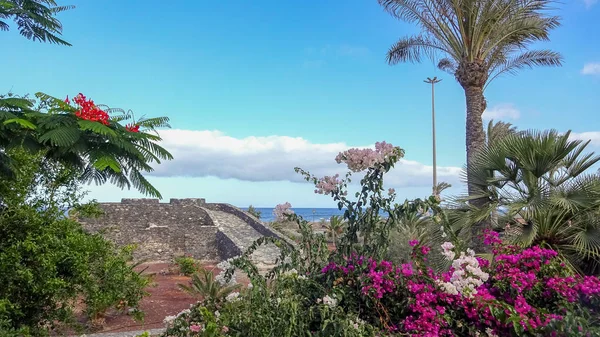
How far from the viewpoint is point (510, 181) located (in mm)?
6668

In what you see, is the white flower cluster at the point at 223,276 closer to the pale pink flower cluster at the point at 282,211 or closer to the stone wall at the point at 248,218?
the pale pink flower cluster at the point at 282,211

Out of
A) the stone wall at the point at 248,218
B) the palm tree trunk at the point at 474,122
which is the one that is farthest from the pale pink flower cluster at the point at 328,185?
the stone wall at the point at 248,218

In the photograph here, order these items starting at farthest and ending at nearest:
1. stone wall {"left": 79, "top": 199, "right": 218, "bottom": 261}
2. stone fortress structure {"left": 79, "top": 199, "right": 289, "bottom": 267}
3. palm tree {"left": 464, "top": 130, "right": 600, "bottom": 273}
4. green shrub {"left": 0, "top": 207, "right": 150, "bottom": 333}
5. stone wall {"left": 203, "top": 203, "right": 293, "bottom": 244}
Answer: stone wall {"left": 79, "top": 199, "right": 218, "bottom": 261}
stone fortress structure {"left": 79, "top": 199, "right": 289, "bottom": 267}
stone wall {"left": 203, "top": 203, "right": 293, "bottom": 244}
palm tree {"left": 464, "top": 130, "right": 600, "bottom": 273}
green shrub {"left": 0, "top": 207, "right": 150, "bottom": 333}

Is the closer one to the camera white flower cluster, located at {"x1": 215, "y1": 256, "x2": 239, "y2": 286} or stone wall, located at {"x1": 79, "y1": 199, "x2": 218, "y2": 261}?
white flower cluster, located at {"x1": 215, "y1": 256, "x2": 239, "y2": 286}

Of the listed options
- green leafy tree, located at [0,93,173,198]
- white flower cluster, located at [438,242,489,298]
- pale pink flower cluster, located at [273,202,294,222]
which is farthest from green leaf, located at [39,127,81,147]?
white flower cluster, located at [438,242,489,298]

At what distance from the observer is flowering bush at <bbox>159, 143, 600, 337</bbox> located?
291cm

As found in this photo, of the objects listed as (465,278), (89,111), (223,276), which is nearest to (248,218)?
(223,276)

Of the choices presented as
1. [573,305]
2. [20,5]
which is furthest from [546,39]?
[20,5]

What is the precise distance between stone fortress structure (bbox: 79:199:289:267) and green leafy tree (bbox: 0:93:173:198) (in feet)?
26.1

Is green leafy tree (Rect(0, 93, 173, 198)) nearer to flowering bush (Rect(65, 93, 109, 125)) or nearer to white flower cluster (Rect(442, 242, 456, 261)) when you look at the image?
flowering bush (Rect(65, 93, 109, 125))

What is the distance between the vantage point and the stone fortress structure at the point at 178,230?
14359 millimetres

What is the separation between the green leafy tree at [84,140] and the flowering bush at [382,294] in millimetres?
993

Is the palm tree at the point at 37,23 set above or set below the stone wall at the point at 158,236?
above

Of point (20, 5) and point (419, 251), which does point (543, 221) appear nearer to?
point (419, 251)
